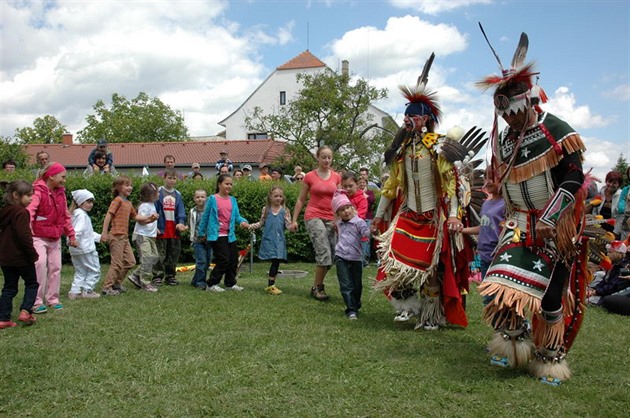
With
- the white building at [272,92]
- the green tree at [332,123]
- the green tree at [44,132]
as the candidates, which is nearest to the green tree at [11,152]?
the green tree at [332,123]

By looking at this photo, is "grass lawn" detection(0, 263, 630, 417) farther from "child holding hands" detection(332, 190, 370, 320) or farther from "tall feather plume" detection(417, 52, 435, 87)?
"tall feather plume" detection(417, 52, 435, 87)

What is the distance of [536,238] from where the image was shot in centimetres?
436

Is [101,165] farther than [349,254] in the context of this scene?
Yes

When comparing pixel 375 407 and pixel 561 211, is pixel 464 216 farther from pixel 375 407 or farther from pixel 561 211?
pixel 375 407

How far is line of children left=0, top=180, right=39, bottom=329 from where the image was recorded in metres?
6.00

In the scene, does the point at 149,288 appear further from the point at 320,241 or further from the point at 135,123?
the point at 135,123

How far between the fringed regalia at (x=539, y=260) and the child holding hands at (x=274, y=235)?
13.9 feet

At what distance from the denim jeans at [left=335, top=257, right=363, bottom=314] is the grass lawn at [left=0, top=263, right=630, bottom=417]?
10.7 inches

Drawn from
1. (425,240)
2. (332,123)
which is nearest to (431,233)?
(425,240)

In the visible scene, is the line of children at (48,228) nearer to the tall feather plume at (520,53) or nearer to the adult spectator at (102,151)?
the tall feather plume at (520,53)

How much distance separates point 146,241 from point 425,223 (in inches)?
178

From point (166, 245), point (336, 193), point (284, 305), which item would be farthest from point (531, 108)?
point (166, 245)

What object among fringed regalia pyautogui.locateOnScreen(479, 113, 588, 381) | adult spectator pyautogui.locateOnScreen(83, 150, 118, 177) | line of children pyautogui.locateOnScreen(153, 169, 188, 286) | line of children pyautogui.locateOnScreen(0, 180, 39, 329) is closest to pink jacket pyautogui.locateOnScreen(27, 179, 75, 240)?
line of children pyautogui.locateOnScreen(0, 180, 39, 329)

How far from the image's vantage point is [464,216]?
6410 millimetres
